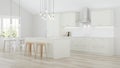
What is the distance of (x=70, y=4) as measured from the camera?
10484 millimetres

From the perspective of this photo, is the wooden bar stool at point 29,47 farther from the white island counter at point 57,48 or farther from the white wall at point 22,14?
the white wall at point 22,14

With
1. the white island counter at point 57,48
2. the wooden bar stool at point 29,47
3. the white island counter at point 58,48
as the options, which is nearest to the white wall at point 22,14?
the wooden bar stool at point 29,47

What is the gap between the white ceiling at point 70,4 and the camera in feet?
30.0

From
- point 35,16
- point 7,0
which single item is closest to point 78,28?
point 35,16

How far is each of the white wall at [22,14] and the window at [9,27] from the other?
0.35 metres

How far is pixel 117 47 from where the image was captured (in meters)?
9.17

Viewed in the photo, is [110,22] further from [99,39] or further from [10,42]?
[10,42]

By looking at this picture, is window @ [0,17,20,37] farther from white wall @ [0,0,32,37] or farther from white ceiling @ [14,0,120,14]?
white ceiling @ [14,0,120,14]

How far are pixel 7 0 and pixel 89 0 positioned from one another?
5.14m

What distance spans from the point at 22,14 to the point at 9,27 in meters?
1.24

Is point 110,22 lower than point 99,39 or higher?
higher

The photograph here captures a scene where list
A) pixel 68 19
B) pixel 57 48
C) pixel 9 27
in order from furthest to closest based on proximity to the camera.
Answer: pixel 9 27 → pixel 68 19 → pixel 57 48

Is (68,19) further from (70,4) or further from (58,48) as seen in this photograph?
(58,48)

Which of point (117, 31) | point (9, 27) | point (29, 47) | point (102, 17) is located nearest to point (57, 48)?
point (29, 47)
